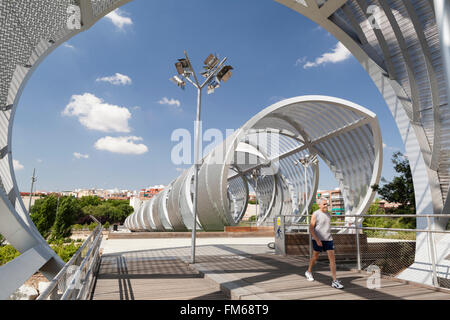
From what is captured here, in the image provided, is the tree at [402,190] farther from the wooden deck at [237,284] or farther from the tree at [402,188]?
the wooden deck at [237,284]

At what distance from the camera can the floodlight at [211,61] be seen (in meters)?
10.0

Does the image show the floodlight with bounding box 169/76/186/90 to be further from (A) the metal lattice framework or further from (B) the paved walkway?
(A) the metal lattice framework

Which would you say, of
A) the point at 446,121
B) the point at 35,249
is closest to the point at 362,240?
the point at 446,121

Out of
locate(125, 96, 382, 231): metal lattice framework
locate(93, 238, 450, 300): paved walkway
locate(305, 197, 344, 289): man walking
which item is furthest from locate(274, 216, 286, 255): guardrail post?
locate(125, 96, 382, 231): metal lattice framework

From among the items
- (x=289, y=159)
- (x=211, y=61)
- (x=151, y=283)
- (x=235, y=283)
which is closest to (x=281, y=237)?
(x=235, y=283)

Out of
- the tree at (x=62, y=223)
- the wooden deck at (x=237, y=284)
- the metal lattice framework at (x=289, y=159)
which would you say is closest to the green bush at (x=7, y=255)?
the metal lattice framework at (x=289, y=159)

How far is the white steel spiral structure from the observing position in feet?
20.1

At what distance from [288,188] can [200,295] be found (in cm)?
3496

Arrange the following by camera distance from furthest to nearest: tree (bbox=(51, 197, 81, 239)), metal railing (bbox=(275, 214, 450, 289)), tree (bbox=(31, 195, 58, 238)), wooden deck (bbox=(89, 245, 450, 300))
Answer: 1. tree (bbox=(31, 195, 58, 238))
2. tree (bbox=(51, 197, 81, 239))
3. metal railing (bbox=(275, 214, 450, 289))
4. wooden deck (bbox=(89, 245, 450, 300))

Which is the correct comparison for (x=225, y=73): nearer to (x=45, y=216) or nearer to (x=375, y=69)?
(x=375, y=69)

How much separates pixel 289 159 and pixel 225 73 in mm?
28179

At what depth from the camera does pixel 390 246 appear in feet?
31.6

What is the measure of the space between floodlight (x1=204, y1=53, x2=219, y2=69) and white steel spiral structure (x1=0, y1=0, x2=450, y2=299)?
2.76 meters
